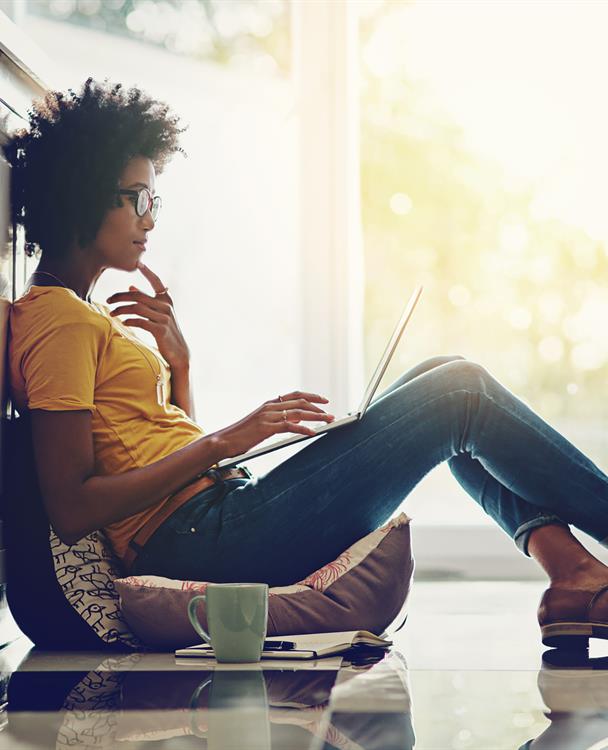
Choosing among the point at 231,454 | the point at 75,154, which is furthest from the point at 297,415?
the point at 75,154

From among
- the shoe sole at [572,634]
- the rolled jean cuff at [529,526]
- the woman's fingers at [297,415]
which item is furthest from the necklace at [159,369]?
the shoe sole at [572,634]

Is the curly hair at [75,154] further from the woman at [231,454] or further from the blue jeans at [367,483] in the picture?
the blue jeans at [367,483]

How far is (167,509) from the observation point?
1978mm

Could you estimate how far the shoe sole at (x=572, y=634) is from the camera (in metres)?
1.90

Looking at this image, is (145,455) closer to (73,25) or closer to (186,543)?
(186,543)

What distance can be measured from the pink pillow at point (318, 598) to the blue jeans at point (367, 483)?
0.17 feet

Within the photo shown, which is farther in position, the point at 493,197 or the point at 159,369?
the point at 493,197

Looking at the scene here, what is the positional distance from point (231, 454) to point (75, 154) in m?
0.69

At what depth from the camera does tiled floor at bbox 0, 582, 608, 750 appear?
1.25 m

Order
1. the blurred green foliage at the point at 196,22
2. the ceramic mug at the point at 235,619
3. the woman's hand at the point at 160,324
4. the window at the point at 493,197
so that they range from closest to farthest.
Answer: the ceramic mug at the point at 235,619 < the woman's hand at the point at 160,324 < the blurred green foliage at the point at 196,22 < the window at the point at 493,197

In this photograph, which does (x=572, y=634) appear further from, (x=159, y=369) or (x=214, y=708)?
(x=159, y=369)

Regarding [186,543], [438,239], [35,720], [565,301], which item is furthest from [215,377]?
[35,720]

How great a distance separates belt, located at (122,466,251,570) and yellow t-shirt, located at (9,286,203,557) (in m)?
0.02

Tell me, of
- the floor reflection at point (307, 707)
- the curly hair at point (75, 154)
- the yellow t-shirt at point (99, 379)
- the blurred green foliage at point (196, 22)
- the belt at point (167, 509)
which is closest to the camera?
the floor reflection at point (307, 707)
